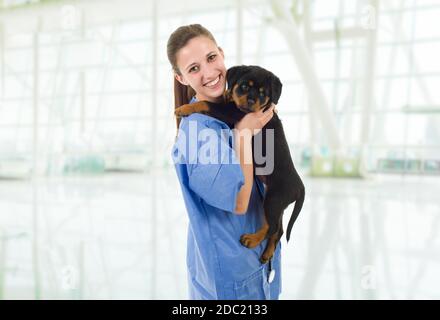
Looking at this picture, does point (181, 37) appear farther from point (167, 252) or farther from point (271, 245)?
point (167, 252)

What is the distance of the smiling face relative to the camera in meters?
0.68

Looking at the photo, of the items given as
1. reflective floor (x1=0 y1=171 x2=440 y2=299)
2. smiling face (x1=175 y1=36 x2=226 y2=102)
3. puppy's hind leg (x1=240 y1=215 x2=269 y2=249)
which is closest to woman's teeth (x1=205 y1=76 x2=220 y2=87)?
smiling face (x1=175 y1=36 x2=226 y2=102)

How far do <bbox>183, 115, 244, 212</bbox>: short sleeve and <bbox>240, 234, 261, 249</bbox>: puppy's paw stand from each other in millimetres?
79

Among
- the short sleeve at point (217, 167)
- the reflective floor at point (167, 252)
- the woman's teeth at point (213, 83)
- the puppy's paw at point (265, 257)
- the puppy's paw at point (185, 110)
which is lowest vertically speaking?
the reflective floor at point (167, 252)

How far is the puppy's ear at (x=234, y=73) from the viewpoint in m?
0.68

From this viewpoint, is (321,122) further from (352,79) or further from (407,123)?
(407,123)

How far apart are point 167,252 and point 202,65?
314 cm

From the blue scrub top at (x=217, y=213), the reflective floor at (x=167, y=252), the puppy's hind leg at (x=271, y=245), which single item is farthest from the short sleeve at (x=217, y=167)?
the reflective floor at (x=167, y=252)

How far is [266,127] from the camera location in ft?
2.30

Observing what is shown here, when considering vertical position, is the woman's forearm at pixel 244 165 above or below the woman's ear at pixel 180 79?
below

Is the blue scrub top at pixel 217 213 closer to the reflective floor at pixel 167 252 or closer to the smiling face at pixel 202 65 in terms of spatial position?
the smiling face at pixel 202 65

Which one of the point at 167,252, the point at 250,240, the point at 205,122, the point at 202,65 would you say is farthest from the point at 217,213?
the point at 167,252

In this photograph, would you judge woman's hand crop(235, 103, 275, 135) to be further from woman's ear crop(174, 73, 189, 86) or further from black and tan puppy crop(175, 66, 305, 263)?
woman's ear crop(174, 73, 189, 86)

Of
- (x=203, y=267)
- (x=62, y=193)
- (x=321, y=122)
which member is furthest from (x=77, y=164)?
(x=203, y=267)
